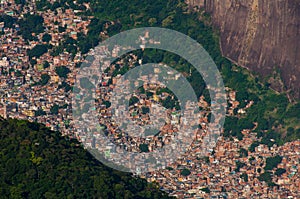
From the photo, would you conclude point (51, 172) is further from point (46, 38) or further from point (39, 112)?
point (46, 38)

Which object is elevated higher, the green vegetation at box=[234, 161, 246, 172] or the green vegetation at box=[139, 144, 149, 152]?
the green vegetation at box=[234, 161, 246, 172]

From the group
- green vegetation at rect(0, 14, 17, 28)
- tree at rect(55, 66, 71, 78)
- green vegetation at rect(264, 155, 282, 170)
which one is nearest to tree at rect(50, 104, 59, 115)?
tree at rect(55, 66, 71, 78)

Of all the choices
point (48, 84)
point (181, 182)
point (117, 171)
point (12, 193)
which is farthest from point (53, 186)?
point (48, 84)

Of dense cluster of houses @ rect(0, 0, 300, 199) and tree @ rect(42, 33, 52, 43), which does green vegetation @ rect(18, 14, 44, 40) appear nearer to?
dense cluster of houses @ rect(0, 0, 300, 199)

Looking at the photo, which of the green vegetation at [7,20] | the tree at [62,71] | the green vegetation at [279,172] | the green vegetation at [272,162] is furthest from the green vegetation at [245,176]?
the green vegetation at [7,20]

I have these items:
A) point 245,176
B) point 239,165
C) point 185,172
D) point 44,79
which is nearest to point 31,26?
point 44,79

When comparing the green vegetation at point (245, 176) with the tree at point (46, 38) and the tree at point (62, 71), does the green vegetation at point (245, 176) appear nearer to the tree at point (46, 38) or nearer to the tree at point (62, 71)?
the tree at point (62, 71)

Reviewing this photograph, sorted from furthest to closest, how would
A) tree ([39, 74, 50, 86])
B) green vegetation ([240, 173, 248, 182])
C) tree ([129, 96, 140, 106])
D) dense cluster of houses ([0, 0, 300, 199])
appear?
tree ([39, 74, 50, 86]) → tree ([129, 96, 140, 106]) → green vegetation ([240, 173, 248, 182]) → dense cluster of houses ([0, 0, 300, 199])
